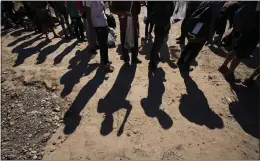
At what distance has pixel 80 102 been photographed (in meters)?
3.88

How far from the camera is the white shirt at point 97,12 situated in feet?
12.7

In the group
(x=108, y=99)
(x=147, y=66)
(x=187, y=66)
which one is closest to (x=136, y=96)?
(x=108, y=99)

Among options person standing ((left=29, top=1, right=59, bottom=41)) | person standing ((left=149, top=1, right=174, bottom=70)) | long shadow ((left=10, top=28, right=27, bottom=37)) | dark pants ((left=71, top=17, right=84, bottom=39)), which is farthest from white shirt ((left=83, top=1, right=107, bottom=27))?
long shadow ((left=10, top=28, right=27, bottom=37))

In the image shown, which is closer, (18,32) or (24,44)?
(24,44)

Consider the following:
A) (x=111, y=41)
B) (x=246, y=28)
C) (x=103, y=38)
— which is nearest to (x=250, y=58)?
Result: (x=246, y=28)

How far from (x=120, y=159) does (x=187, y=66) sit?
2.64 metres

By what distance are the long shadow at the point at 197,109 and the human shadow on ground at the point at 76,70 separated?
2.13 meters

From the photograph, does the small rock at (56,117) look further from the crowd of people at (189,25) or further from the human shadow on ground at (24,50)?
the human shadow on ground at (24,50)

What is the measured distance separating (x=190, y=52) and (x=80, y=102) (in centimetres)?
249

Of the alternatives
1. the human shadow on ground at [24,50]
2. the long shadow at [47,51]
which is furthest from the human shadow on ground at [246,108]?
the human shadow on ground at [24,50]

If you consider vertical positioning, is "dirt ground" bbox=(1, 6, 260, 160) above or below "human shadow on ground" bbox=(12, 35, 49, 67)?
below

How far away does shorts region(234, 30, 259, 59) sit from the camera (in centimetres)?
389

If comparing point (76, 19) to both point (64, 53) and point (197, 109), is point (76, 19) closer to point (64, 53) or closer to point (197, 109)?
point (64, 53)

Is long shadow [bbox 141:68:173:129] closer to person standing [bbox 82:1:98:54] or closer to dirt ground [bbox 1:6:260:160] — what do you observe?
dirt ground [bbox 1:6:260:160]
